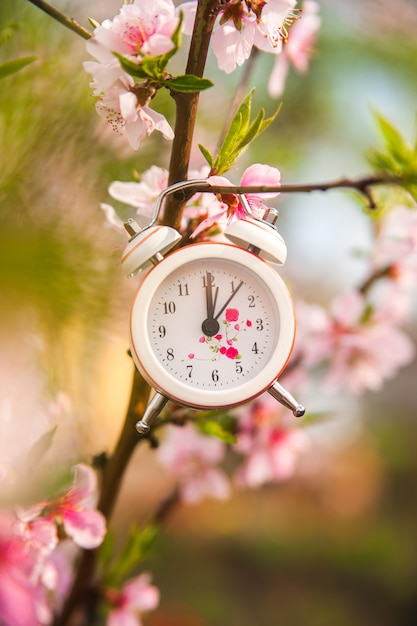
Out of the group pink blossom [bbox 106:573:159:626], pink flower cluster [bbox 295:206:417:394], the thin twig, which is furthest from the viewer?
pink flower cluster [bbox 295:206:417:394]

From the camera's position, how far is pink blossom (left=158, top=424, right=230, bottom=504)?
688 millimetres

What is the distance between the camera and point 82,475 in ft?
1.39

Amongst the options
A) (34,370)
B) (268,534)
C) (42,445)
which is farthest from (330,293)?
(42,445)

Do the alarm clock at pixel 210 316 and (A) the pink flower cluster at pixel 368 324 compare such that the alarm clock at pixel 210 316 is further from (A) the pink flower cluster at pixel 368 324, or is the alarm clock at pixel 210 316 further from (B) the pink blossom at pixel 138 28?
(A) the pink flower cluster at pixel 368 324

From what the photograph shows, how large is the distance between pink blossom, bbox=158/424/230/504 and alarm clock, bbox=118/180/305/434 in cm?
34

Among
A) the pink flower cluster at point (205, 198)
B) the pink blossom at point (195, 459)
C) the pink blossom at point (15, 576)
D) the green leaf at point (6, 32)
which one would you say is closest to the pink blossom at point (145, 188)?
the pink flower cluster at point (205, 198)

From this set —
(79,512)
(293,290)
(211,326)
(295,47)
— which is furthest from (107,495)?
(293,290)

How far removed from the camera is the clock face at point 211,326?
13.6 inches

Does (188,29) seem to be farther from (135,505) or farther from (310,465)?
(310,465)

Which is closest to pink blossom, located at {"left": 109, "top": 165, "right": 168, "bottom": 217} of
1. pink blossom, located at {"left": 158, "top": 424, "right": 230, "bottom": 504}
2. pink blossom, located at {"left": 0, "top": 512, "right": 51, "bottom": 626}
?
pink blossom, located at {"left": 0, "top": 512, "right": 51, "bottom": 626}

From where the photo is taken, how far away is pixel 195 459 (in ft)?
A: 2.32

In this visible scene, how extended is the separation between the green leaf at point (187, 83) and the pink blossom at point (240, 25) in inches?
1.8

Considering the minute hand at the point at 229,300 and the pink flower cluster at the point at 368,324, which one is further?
the pink flower cluster at the point at 368,324

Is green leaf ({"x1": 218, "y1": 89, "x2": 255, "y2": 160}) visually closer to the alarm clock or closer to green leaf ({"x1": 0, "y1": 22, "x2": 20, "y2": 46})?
the alarm clock
